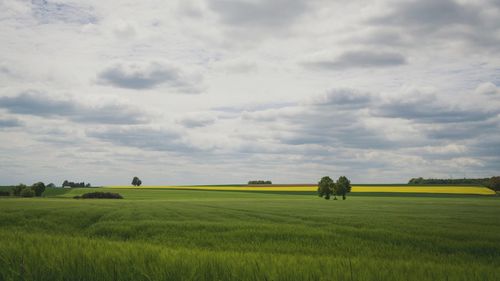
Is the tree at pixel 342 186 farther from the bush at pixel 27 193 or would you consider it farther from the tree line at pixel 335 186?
the bush at pixel 27 193

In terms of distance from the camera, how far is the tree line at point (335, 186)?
68.0 m

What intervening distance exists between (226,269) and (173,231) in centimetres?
1171

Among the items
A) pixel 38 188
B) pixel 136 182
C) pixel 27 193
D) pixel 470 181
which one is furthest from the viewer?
pixel 136 182

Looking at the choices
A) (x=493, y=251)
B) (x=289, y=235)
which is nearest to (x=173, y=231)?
(x=289, y=235)

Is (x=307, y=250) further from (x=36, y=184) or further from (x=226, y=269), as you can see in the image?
(x=36, y=184)

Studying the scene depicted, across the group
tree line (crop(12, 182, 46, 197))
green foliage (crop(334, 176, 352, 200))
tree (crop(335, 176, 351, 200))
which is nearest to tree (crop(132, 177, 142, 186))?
tree line (crop(12, 182, 46, 197))

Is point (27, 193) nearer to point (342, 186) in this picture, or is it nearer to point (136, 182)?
point (342, 186)

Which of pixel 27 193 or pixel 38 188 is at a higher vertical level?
pixel 38 188

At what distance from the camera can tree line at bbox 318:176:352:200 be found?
68.0m

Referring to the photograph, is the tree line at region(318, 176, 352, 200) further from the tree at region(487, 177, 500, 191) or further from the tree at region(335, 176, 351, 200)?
the tree at region(487, 177, 500, 191)

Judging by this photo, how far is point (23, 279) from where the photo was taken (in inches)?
229

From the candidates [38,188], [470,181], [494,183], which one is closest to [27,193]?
[38,188]

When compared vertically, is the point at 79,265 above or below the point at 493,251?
above

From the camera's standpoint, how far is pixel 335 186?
69.1 metres
